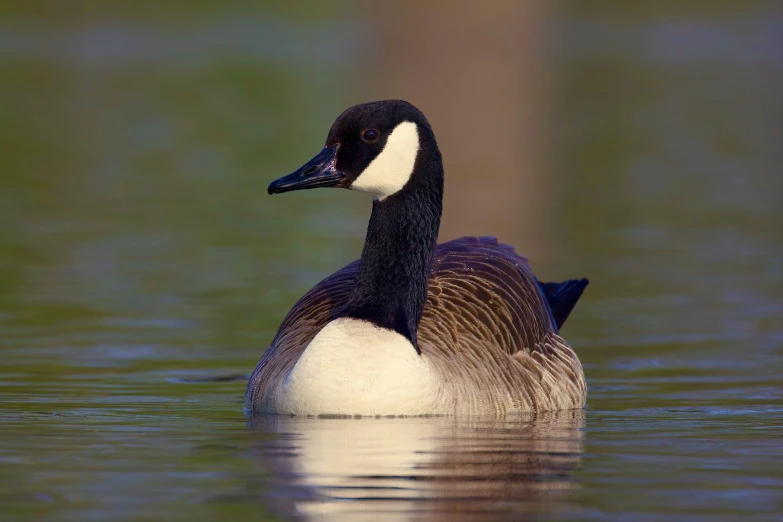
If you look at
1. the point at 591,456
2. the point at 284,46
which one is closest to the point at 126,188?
the point at 591,456

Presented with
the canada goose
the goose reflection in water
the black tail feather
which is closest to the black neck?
the canada goose

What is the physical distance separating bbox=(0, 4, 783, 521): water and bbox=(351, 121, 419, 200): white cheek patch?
5.04 feet

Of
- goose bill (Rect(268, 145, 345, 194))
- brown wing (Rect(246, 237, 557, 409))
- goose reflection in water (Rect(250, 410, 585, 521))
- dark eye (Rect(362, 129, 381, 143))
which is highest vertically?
dark eye (Rect(362, 129, 381, 143))

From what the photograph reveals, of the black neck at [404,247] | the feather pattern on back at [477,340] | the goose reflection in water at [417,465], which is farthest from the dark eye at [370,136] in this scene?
the goose reflection in water at [417,465]

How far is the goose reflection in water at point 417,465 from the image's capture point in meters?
7.04

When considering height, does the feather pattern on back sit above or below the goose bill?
below

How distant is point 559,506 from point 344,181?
3407 mm

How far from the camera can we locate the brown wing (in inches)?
401

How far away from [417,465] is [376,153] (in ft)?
8.34

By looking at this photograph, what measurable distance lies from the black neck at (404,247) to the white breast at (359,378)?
412mm

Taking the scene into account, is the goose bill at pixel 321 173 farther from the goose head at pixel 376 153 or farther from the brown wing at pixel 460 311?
the brown wing at pixel 460 311

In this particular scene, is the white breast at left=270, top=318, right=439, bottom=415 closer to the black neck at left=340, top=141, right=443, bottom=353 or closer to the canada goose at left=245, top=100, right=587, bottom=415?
the canada goose at left=245, top=100, right=587, bottom=415

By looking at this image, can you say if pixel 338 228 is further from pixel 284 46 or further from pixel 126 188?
pixel 284 46

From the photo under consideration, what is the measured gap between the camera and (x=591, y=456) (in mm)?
8461
